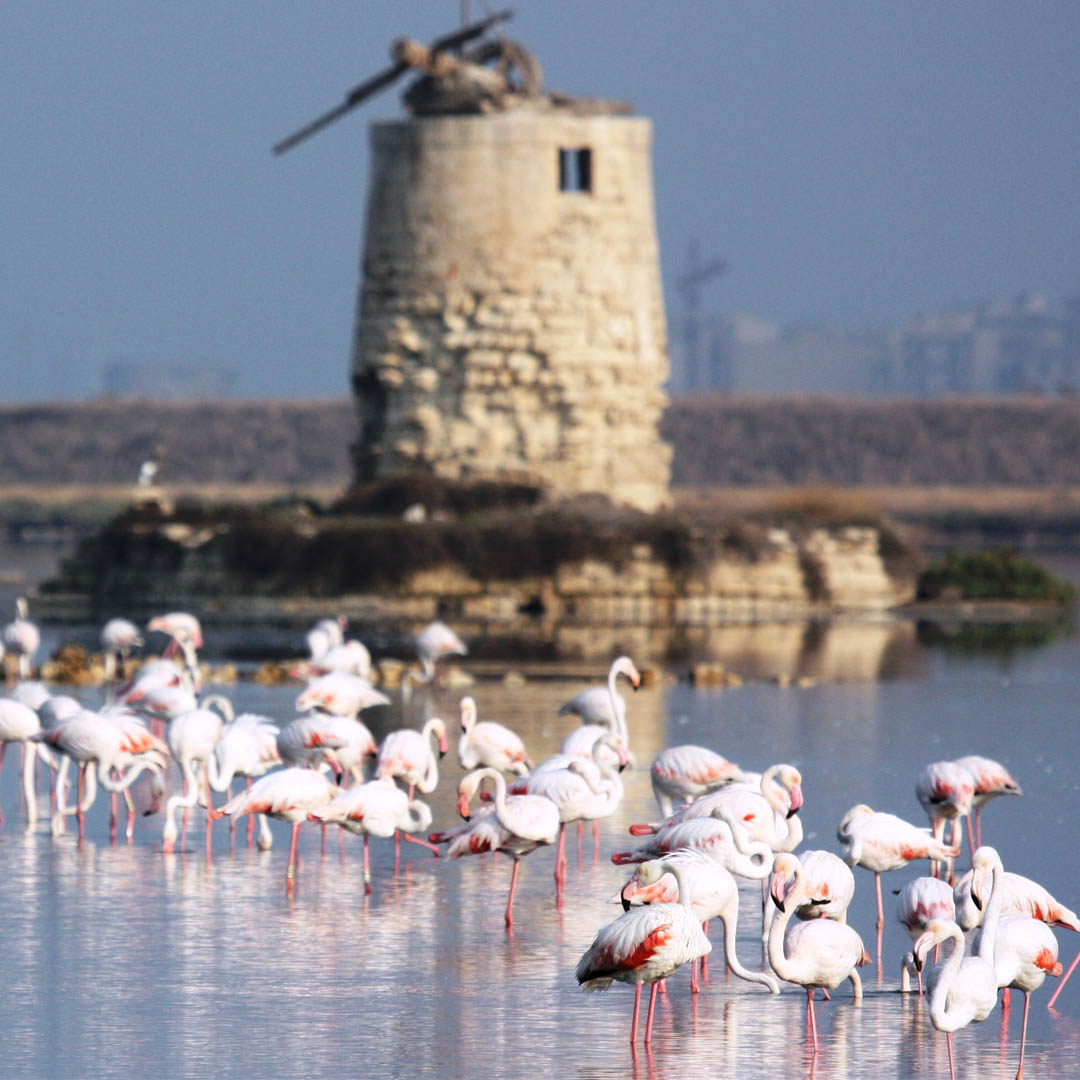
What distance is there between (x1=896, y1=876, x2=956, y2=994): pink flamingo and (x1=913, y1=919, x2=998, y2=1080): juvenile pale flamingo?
0.88 m

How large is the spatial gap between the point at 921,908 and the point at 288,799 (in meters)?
3.47

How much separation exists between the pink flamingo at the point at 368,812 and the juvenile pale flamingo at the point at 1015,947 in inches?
138

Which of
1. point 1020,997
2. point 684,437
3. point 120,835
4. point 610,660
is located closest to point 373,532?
point 610,660

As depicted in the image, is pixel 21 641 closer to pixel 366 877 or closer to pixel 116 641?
pixel 116 641

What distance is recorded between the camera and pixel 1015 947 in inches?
368

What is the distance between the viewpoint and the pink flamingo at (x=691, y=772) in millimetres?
12797

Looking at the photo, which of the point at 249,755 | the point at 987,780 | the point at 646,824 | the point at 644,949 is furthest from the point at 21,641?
the point at 644,949

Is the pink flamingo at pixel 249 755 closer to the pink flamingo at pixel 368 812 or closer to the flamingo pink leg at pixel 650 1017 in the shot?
the pink flamingo at pixel 368 812

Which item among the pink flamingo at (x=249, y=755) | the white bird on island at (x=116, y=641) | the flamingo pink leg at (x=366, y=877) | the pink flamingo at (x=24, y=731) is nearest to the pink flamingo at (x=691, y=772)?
the flamingo pink leg at (x=366, y=877)

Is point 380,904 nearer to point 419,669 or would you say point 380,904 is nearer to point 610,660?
point 419,669

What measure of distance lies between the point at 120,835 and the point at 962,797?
448 centimetres

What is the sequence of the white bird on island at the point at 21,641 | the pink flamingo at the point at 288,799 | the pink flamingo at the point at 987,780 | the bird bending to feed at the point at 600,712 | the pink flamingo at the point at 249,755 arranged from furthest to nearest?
the white bird on island at the point at 21,641, the bird bending to feed at the point at 600,712, the pink flamingo at the point at 249,755, the pink flamingo at the point at 987,780, the pink flamingo at the point at 288,799

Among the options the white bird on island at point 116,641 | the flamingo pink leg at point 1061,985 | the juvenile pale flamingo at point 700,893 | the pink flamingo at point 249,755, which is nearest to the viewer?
the juvenile pale flamingo at point 700,893

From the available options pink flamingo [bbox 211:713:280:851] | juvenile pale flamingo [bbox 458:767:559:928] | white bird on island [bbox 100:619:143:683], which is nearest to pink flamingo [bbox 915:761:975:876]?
juvenile pale flamingo [bbox 458:767:559:928]
